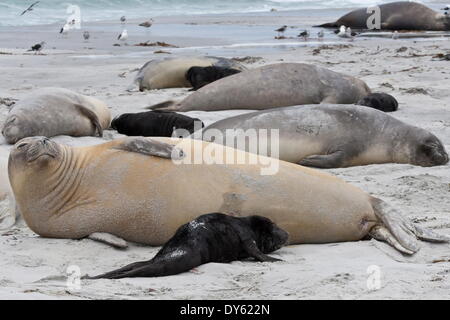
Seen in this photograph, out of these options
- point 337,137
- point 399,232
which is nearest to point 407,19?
point 337,137

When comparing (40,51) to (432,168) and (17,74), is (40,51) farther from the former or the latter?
(432,168)

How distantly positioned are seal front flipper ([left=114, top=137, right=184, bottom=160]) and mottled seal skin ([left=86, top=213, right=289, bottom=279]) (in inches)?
20.8

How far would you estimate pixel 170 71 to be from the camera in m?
11.3

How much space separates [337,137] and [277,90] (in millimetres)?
2361

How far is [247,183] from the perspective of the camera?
175 inches

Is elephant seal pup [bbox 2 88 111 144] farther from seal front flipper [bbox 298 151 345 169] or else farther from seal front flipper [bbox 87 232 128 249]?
seal front flipper [bbox 87 232 128 249]

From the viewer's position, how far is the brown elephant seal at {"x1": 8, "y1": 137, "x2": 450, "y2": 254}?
4352 mm

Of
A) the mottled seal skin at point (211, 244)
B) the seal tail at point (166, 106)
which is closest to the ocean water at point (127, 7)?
the seal tail at point (166, 106)

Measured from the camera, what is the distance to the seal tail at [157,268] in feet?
11.9

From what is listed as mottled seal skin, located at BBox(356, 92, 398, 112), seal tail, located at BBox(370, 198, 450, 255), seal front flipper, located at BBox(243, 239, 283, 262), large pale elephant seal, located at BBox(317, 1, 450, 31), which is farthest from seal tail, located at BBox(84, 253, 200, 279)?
large pale elephant seal, located at BBox(317, 1, 450, 31)

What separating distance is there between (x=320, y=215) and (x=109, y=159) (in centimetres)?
115

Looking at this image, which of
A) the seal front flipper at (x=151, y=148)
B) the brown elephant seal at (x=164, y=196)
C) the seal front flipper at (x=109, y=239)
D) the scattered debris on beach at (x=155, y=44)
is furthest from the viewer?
the scattered debris on beach at (x=155, y=44)

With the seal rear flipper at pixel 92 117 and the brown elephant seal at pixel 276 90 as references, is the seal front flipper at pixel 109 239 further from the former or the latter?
the brown elephant seal at pixel 276 90

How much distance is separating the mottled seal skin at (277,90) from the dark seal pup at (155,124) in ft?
3.66
